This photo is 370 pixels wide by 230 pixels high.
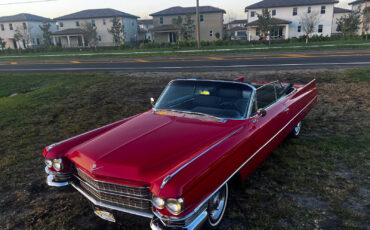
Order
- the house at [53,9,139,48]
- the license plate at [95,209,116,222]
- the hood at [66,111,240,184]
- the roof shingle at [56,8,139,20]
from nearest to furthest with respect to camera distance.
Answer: the hood at [66,111,240,184], the license plate at [95,209,116,222], the house at [53,9,139,48], the roof shingle at [56,8,139,20]

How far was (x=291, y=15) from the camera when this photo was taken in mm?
45344

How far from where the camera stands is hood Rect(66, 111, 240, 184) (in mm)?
2840

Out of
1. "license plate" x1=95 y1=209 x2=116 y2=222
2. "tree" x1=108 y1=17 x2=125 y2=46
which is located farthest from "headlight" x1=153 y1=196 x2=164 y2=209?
"tree" x1=108 y1=17 x2=125 y2=46

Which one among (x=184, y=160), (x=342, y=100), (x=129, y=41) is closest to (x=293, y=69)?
(x=342, y=100)

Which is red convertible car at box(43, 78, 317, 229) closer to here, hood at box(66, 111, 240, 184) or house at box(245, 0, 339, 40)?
hood at box(66, 111, 240, 184)

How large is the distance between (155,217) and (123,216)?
17.1 inches

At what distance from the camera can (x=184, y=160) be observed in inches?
115

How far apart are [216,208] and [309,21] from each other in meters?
47.5

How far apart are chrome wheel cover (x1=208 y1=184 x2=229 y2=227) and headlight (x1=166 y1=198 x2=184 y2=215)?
0.65m

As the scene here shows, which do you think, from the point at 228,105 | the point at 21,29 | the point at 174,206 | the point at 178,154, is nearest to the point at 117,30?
the point at 21,29

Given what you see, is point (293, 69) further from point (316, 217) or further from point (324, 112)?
point (316, 217)

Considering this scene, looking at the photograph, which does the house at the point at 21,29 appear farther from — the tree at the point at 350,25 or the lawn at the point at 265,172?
the tree at the point at 350,25

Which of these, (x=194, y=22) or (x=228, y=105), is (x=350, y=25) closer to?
(x=194, y=22)

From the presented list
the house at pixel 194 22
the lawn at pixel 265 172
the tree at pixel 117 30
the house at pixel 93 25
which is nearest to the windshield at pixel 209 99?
the lawn at pixel 265 172
